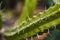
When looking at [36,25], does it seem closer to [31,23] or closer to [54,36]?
[31,23]

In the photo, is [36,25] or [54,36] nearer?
[36,25]

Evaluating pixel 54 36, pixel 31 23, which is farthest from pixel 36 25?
pixel 54 36

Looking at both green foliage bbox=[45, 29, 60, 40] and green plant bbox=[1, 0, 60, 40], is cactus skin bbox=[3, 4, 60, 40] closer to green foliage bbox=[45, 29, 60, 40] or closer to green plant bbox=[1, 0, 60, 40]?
green plant bbox=[1, 0, 60, 40]

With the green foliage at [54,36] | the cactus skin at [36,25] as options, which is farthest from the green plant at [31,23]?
→ the green foliage at [54,36]

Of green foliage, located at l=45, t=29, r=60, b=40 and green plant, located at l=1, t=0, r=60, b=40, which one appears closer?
green plant, located at l=1, t=0, r=60, b=40

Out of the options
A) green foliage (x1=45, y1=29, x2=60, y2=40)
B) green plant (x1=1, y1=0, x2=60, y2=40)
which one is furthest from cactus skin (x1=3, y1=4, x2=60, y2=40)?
green foliage (x1=45, y1=29, x2=60, y2=40)

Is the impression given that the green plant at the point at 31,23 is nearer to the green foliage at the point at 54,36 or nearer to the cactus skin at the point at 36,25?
the cactus skin at the point at 36,25

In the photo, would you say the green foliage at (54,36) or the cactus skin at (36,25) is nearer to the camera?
the cactus skin at (36,25)
